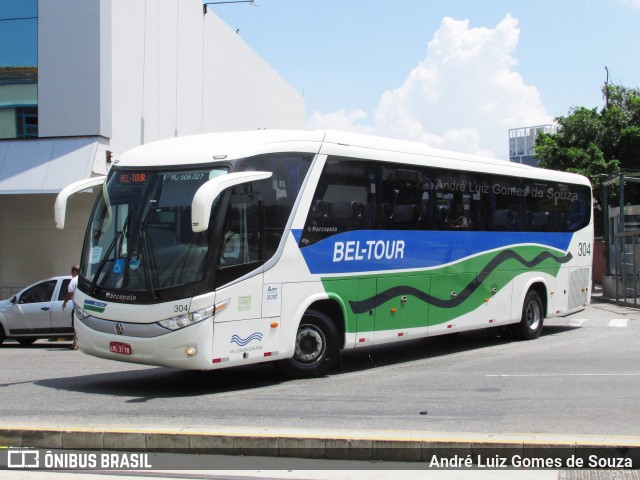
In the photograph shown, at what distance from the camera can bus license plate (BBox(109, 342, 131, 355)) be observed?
10.2 m

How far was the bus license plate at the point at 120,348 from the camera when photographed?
10.2 metres

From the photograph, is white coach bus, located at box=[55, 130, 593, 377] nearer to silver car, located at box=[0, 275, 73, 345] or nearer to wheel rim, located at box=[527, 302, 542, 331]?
wheel rim, located at box=[527, 302, 542, 331]

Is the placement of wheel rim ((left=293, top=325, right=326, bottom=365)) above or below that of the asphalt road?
above

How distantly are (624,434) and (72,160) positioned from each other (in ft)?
61.0

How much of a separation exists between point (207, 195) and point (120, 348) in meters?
2.48

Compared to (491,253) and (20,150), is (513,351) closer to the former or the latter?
(491,253)

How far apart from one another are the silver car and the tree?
979 inches

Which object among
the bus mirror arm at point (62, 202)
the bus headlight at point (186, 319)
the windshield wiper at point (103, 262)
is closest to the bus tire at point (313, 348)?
the bus headlight at point (186, 319)

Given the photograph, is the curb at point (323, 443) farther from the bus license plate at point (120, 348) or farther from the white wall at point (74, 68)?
the white wall at point (74, 68)

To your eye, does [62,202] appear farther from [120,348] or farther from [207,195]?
[207,195]

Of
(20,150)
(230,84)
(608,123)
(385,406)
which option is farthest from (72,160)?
(608,123)

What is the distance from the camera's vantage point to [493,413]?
28.9 feet

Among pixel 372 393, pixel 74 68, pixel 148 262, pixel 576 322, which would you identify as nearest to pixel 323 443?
pixel 372 393

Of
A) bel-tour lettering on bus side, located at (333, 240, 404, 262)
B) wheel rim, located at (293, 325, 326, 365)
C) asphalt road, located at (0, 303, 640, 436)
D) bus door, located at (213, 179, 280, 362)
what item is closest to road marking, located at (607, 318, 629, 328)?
asphalt road, located at (0, 303, 640, 436)
